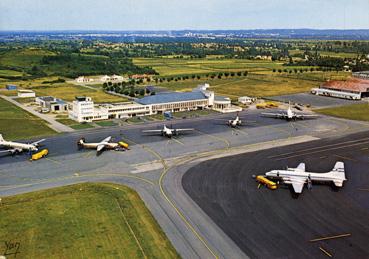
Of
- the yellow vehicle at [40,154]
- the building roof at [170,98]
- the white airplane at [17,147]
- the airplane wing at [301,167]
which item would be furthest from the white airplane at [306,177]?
the building roof at [170,98]

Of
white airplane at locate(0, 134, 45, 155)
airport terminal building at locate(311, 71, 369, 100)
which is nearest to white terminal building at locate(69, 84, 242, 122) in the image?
white airplane at locate(0, 134, 45, 155)

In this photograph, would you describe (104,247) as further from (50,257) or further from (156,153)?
(156,153)

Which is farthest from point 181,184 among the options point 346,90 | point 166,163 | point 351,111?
point 346,90

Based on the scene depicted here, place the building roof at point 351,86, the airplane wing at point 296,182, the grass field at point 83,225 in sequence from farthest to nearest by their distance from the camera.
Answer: the building roof at point 351,86, the airplane wing at point 296,182, the grass field at point 83,225

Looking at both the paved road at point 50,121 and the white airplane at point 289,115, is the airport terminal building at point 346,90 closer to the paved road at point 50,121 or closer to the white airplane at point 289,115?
the white airplane at point 289,115

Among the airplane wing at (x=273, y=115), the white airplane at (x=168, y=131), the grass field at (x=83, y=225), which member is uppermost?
the airplane wing at (x=273, y=115)
